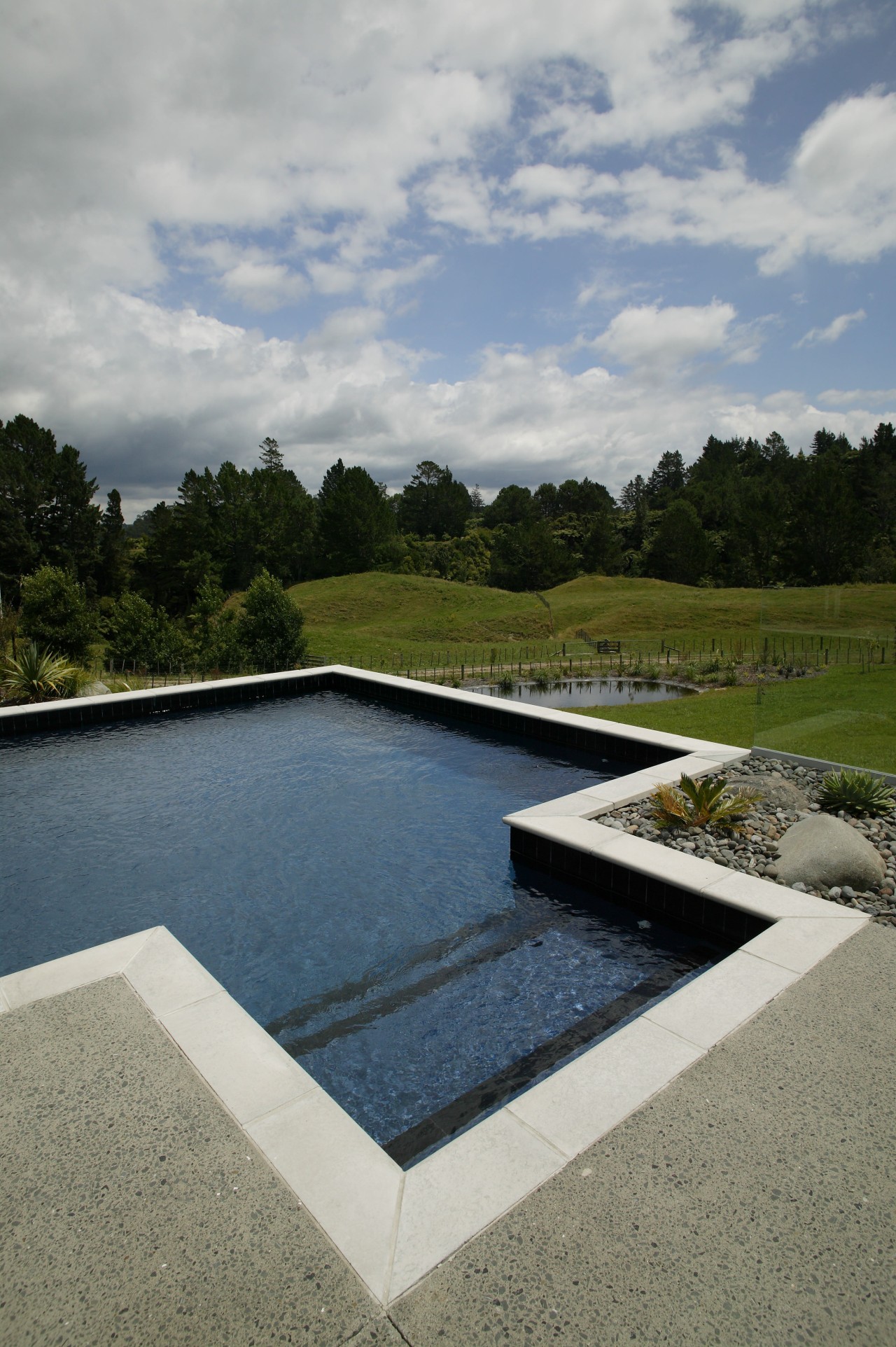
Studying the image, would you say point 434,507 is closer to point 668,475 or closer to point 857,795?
point 668,475

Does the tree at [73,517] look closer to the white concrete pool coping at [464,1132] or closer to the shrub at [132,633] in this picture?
the shrub at [132,633]

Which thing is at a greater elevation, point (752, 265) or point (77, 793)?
point (752, 265)

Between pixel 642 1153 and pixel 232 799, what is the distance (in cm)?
513

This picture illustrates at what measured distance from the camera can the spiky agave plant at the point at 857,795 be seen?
503cm

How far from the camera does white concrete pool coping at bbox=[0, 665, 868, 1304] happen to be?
1.99 metres

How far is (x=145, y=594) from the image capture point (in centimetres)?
4294

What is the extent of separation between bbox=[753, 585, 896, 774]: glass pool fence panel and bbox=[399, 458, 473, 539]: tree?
6267cm

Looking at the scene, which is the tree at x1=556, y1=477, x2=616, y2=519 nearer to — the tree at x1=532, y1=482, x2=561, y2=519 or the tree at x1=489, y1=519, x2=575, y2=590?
the tree at x1=532, y1=482, x2=561, y2=519

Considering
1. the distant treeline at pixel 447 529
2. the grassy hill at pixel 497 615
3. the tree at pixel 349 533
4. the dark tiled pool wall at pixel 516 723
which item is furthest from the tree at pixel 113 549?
the dark tiled pool wall at pixel 516 723

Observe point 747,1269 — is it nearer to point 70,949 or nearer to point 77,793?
point 70,949

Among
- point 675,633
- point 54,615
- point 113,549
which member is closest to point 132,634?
point 54,615

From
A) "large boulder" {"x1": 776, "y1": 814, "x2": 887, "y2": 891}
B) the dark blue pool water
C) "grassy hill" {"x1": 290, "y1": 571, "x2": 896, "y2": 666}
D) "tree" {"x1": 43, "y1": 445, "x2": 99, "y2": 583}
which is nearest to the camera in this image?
the dark blue pool water

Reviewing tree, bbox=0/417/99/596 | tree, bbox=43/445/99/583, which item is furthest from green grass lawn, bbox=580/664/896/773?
tree, bbox=43/445/99/583

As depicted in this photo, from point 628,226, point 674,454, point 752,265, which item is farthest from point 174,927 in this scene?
point 674,454
